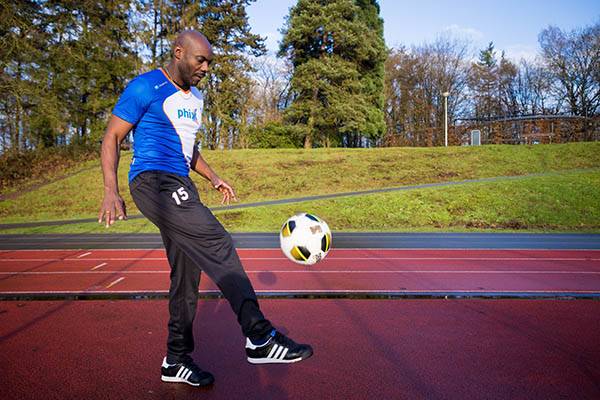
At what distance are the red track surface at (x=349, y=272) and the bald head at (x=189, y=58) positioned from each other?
3.03 m

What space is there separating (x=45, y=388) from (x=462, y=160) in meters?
23.2

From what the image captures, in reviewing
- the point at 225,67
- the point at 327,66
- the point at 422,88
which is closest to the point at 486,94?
the point at 422,88

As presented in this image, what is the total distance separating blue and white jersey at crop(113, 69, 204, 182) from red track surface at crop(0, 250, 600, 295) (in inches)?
109

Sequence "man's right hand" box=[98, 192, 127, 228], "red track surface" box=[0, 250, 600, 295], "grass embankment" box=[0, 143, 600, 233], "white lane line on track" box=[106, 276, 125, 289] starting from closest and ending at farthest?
"man's right hand" box=[98, 192, 127, 228], "red track surface" box=[0, 250, 600, 295], "white lane line on track" box=[106, 276, 125, 289], "grass embankment" box=[0, 143, 600, 233]

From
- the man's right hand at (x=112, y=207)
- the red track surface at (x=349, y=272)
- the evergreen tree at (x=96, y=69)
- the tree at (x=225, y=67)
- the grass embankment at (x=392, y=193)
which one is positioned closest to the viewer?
the man's right hand at (x=112, y=207)

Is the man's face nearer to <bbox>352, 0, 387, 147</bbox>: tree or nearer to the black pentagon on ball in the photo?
the black pentagon on ball

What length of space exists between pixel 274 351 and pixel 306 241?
156 centimetres

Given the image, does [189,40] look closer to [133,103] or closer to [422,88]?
[133,103]

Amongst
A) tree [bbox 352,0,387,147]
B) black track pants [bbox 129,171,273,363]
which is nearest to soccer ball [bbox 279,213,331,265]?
black track pants [bbox 129,171,273,363]

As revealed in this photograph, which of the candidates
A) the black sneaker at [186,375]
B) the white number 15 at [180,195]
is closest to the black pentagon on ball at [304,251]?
the black sneaker at [186,375]

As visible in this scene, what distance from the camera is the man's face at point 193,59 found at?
8.14ft

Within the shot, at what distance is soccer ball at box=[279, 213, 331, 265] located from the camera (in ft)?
13.2

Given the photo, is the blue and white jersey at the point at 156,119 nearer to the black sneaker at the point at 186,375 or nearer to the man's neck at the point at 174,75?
the man's neck at the point at 174,75

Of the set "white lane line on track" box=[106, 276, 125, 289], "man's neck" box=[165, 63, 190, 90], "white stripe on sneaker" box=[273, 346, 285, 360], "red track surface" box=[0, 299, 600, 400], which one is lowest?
"white lane line on track" box=[106, 276, 125, 289]
